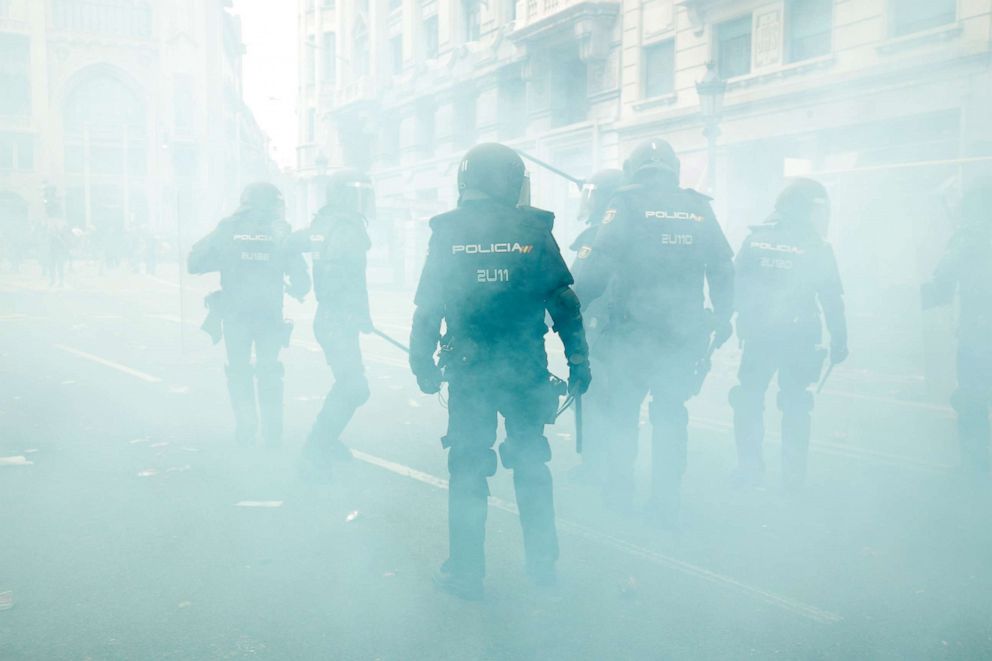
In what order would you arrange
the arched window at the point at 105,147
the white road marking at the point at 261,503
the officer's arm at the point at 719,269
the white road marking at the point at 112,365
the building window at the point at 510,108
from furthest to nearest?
the arched window at the point at 105,147 < the building window at the point at 510,108 < the white road marking at the point at 112,365 < the white road marking at the point at 261,503 < the officer's arm at the point at 719,269

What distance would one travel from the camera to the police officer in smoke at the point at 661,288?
4348 mm

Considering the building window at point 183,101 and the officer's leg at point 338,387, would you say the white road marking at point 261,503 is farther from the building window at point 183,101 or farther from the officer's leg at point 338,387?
the building window at point 183,101

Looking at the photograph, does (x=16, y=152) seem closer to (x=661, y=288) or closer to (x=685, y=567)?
(x=661, y=288)

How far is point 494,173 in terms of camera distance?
3.37m

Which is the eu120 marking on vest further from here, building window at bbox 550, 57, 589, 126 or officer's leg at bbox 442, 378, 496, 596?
building window at bbox 550, 57, 589, 126

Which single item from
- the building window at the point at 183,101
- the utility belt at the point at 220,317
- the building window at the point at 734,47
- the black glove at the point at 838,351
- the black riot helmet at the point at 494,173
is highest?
the building window at the point at 183,101

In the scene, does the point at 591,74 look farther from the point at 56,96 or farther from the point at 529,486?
the point at 56,96

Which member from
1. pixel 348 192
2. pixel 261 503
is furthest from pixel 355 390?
pixel 348 192

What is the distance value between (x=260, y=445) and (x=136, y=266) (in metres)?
27.9

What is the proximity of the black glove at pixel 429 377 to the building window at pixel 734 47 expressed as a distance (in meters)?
15.1

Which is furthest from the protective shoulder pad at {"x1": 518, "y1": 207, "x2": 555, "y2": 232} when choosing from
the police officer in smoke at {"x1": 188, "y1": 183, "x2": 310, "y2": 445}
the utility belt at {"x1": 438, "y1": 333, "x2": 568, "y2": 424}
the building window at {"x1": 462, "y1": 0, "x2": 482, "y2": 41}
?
the building window at {"x1": 462, "y1": 0, "x2": 482, "y2": 41}

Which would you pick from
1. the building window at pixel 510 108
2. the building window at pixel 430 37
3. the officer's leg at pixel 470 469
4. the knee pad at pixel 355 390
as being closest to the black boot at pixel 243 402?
the knee pad at pixel 355 390

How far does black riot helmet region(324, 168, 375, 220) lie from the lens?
537cm

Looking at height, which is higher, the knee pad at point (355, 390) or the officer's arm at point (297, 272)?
the officer's arm at point (297, 272)
